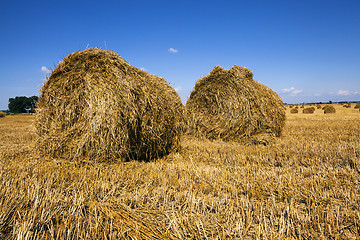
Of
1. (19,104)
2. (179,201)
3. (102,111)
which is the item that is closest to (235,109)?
(102,111)

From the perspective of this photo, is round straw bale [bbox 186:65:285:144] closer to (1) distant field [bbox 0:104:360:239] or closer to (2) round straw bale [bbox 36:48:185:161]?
(1) distant field [bbox 0:104:360:239]

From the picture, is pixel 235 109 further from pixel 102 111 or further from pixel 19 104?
pixel 19 104

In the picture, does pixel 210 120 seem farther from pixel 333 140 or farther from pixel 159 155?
pixel 333 140

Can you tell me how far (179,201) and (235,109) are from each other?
4455 mm

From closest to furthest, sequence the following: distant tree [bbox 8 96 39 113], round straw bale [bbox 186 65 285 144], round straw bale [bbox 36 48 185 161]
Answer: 1. round straw bale [bbox 36 48 185 161]
2. round straw bale [bbox 186 65 285 144]
3. distant tree [bbox 8 96 39 113]

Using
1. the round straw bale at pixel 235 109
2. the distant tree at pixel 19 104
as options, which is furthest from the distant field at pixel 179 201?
the distant tree at pixel 19 104

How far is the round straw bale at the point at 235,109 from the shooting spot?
19.8 feet

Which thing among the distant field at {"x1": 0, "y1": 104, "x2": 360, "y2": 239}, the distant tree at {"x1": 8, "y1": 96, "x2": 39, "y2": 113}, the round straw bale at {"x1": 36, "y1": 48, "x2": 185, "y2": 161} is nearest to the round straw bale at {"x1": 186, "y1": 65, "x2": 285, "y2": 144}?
the distant field at {"x1": 0, "y1": 104, "x2": 360, "y2": 239}

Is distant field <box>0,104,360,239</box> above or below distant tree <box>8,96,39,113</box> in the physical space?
below

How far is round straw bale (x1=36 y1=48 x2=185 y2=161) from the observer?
12.2 feet

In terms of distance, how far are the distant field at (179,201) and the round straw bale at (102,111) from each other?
0.34m

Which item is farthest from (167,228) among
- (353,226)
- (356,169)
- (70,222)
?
(356,169)

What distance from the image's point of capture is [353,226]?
182 cm

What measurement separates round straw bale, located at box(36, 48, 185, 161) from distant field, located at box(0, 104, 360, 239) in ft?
1.11
